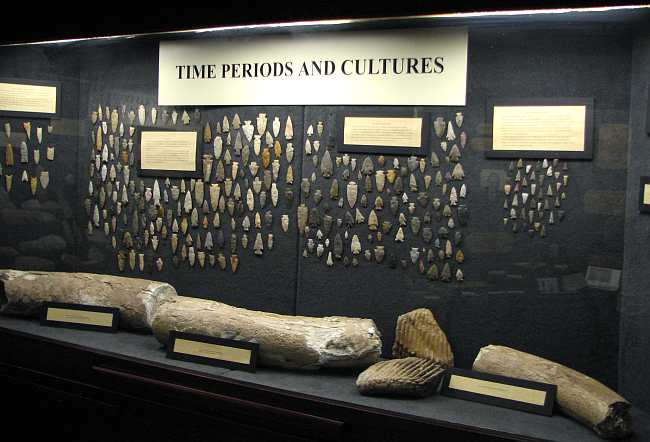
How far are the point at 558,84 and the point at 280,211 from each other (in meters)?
1.48

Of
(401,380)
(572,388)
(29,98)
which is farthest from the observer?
(29,98)

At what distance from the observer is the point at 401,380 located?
8.73 ft

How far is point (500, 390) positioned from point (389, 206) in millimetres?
1002

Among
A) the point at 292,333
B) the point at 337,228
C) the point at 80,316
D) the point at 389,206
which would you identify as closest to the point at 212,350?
the point at 292,333

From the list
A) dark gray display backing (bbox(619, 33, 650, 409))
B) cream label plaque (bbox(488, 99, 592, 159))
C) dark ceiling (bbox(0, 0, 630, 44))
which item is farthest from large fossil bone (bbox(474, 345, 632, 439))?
dark ceiling (bbox(0, 0, 630, 44))

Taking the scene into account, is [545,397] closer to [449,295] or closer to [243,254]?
[449,295]

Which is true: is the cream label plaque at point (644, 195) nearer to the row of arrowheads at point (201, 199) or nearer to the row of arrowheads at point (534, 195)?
the row of arrowheads at point (534, 195)

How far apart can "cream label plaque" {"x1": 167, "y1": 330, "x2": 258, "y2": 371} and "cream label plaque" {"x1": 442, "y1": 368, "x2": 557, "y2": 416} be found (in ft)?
2.95

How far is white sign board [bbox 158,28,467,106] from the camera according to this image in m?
2.97

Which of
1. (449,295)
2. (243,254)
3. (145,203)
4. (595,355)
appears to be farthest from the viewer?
(145,203)

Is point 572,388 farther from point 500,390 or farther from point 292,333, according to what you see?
point 292,333

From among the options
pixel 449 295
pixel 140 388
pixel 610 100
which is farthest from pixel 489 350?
pixel 140 388

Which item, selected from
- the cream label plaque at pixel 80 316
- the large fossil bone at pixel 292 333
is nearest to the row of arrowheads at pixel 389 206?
the large fossil bone at pixel 292 333

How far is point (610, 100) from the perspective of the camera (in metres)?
2.68
